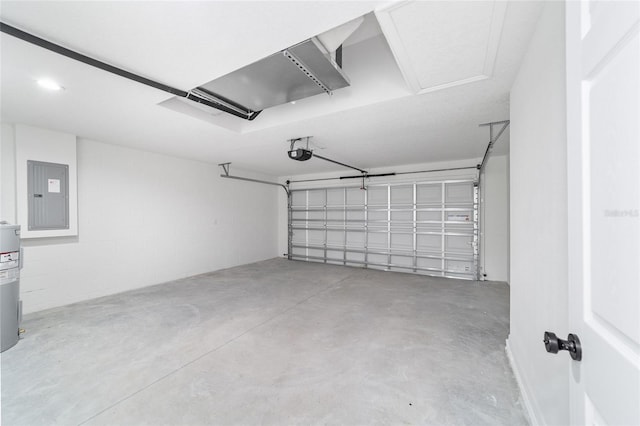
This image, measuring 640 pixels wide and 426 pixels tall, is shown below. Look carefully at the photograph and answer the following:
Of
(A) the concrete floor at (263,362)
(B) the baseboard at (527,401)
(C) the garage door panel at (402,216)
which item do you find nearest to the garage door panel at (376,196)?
(C) the garage door panel at (402,216)

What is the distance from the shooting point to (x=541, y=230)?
1.33 m

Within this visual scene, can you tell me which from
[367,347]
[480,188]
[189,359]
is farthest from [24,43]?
[480,188]

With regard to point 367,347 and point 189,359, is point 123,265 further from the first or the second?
point 367,347

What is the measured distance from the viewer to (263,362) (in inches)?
84.0

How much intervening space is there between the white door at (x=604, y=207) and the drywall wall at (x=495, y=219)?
4798 mm

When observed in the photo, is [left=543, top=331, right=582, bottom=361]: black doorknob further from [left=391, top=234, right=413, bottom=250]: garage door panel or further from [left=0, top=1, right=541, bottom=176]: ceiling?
[left=391, top=234, right=413, bottom=250]: garage door panel

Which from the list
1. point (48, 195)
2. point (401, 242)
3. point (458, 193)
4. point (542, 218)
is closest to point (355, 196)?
point (401, 242)

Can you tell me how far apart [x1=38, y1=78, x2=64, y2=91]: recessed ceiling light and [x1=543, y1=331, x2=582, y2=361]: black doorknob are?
11.2 ft

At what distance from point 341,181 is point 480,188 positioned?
312 cm

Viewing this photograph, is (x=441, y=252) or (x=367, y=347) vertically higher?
(x=441, y=252)

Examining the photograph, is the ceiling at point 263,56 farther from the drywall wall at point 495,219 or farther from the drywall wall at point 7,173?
the drywall wall at point 495,219

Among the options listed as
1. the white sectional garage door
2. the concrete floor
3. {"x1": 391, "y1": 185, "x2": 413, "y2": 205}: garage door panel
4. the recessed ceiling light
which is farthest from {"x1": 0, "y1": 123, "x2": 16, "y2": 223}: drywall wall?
{"x1": 391, "y1": 185, "x2": 413, "y2": 205}: garage door panel

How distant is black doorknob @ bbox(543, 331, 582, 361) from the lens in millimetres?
670

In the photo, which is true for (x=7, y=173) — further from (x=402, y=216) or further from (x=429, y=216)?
(x=429, y=216)
